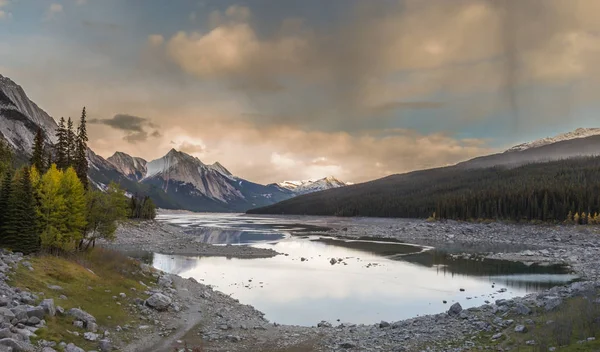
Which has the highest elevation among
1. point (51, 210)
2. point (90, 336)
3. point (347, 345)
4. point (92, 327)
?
point (51, 210)

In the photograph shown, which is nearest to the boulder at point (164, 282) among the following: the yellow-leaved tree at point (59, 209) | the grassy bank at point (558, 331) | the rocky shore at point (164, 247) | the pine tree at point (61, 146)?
the yellow-leaved tree at point (59, 209)

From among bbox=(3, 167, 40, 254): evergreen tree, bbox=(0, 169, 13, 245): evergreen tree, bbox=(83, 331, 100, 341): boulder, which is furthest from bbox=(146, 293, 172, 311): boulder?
bbox=(0, 169, 13, 245): evergreen tree

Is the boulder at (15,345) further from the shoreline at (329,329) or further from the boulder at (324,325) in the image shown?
the boulder at (324,325)

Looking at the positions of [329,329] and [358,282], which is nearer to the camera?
[329,329]

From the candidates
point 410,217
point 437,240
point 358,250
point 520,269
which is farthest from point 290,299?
point 410,217

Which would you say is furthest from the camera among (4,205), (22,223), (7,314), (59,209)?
(59,209)

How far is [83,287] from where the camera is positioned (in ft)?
82.4

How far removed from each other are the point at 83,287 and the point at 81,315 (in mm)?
5732

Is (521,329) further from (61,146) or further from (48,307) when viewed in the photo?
(61,146)

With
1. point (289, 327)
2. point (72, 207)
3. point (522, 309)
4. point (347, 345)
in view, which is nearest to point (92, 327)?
point (289, 327)

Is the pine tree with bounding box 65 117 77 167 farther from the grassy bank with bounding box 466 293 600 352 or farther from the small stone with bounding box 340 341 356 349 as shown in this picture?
the grassy bank with bounding box 466 293 600 352

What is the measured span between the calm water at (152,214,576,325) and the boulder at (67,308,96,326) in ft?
42.7

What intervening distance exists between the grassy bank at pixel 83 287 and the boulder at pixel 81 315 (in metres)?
0.51

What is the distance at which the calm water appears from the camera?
31.8 meters
